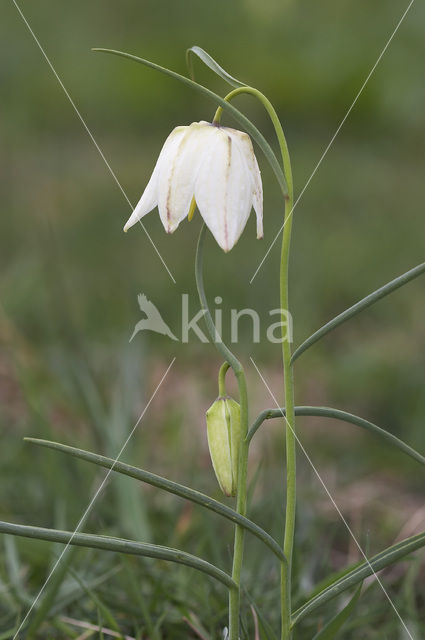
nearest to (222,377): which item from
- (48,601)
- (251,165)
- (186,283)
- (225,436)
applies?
(225,436)

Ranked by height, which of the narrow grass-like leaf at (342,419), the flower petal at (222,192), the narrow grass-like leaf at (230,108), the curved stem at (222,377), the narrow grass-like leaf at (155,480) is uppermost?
the narrow grass-like leaf at (230,108)

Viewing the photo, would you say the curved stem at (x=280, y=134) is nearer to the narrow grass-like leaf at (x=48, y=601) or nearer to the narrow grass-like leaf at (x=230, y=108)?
the narrow grass-like leaf at (x=230, y=108)

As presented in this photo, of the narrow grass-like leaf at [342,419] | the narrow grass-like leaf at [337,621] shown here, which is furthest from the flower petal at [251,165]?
the narrow grass-like leaf at [337,621]

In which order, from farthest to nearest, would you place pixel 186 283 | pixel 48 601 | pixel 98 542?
1. pixel 186 283
2. pixel 48 601
3. pixel 98 542

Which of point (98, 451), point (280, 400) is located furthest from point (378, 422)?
point (98, 451)

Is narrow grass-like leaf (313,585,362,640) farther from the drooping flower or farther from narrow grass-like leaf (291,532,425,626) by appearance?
the drooping flower

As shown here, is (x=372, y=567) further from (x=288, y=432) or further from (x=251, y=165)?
(x=251, y=165)

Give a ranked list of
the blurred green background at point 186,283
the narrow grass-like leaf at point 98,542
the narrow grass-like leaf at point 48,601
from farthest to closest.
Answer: the blurred green background at point 186,283
the narrow grass-like leaf at point 48,601
the narrow grass-like leaf at point 98,542
